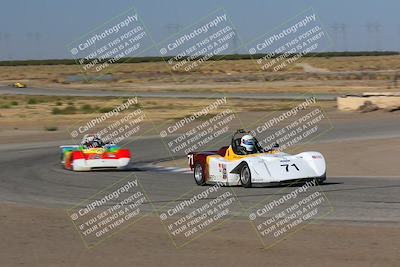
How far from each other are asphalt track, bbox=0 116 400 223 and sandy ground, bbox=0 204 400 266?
1.48m

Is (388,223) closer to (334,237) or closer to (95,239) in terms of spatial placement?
(334,237)

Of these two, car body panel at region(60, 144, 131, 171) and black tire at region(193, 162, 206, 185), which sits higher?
car body panel at region(60, 144, 131, 171)

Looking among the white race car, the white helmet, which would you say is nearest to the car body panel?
the white race car

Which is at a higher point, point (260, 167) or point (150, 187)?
point (150, 187)

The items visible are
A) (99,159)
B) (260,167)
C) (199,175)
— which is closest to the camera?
(260,167)

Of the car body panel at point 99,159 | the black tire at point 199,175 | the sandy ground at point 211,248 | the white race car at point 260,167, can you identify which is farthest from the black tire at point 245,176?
the car body panel at point 99,159

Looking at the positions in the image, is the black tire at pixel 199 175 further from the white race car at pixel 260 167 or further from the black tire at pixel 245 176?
the black tire at pixel 245 176

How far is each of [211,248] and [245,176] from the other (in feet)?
24.1

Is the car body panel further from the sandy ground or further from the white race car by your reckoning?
the sandy ground

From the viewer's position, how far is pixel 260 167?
58.6 feet

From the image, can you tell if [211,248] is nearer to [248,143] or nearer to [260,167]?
[260,167]

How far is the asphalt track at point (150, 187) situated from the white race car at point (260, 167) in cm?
27

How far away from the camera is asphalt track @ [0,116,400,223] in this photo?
14.1m

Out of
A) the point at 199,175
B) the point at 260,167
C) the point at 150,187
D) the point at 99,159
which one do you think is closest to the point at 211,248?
the point at 260,167
